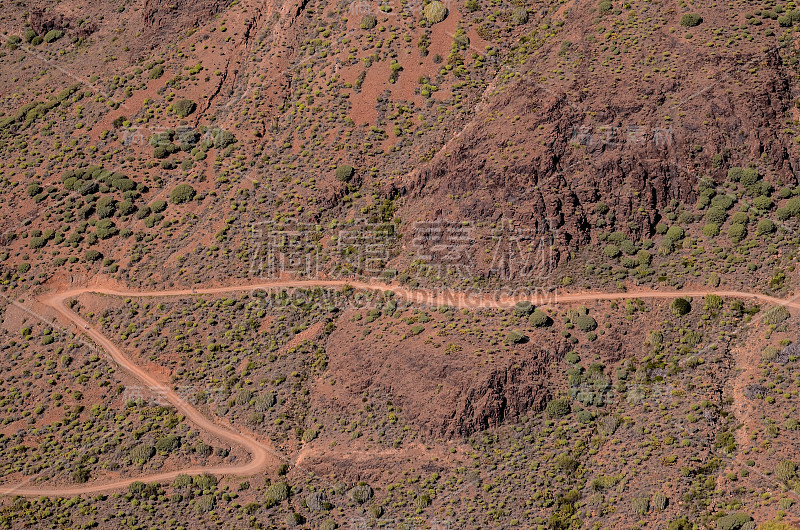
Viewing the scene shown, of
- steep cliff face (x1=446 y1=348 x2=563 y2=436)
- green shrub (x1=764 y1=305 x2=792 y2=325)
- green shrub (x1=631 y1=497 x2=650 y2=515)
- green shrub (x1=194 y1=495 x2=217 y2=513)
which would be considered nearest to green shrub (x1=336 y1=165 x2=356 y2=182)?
steep cliff face (x1=446 y1=348 x2=563 y2=436)

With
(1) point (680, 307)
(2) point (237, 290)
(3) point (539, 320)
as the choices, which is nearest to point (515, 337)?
(3) point (539, 320)

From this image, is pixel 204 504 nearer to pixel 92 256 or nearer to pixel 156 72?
pixel 92 256

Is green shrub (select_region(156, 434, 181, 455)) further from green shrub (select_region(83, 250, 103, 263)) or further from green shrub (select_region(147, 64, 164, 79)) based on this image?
green shrub (select_region(147, 64, 164, 79))

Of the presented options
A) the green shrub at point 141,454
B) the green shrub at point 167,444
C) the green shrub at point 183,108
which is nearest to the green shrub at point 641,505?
the green shrub at point 167,444

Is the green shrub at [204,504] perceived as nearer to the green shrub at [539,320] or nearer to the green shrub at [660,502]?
the green shrub at [539,320]

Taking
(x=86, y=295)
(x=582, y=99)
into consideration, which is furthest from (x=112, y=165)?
(x=582, y=99)
